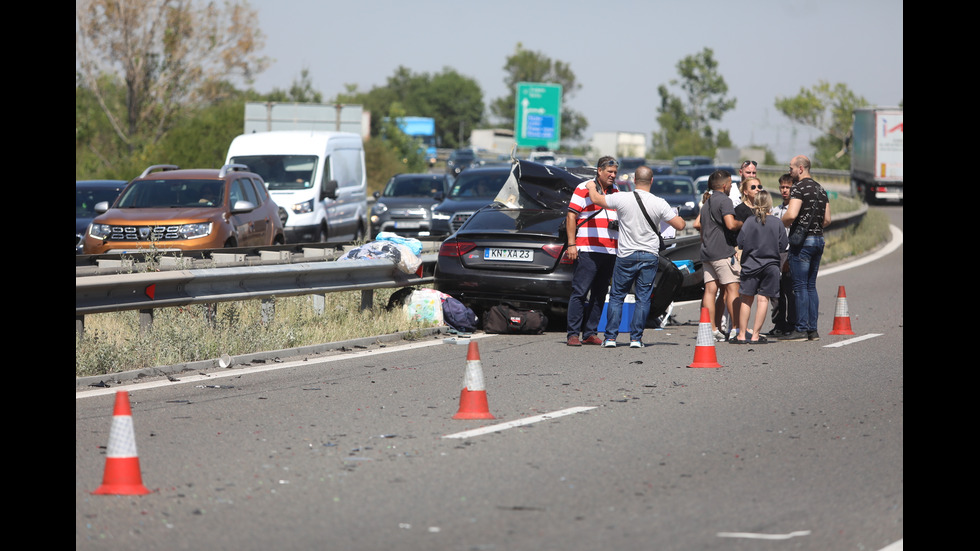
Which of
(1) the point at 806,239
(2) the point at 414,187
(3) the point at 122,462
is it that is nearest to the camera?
(3) the point at 122,462

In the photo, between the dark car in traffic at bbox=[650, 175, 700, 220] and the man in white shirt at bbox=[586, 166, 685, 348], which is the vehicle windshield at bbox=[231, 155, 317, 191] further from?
the man in white shirt at bbox=[586, 166, 685, 348]

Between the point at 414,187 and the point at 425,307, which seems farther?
the point at 414,187

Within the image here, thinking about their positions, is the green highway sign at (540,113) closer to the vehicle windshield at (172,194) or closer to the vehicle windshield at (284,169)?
the vehicle windshield at (284,169)

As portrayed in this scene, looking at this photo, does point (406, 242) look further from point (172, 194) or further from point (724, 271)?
point (172, 194)

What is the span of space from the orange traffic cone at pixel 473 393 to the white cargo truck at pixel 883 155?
4237cm

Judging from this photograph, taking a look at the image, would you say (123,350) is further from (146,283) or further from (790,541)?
(790,541)

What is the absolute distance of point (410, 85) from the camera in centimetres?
17538

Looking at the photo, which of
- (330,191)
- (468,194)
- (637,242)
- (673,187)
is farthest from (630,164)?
(637,242)

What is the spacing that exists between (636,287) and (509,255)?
5.52 ft

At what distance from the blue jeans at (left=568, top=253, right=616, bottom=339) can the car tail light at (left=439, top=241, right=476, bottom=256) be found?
5.02 feet

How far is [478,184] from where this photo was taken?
79.2 ft

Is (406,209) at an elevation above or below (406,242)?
above

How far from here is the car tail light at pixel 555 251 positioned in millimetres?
A: 12742

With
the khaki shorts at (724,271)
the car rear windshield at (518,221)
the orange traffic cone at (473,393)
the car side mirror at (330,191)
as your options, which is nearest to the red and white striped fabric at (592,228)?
the car rear windshield at (518,221)
